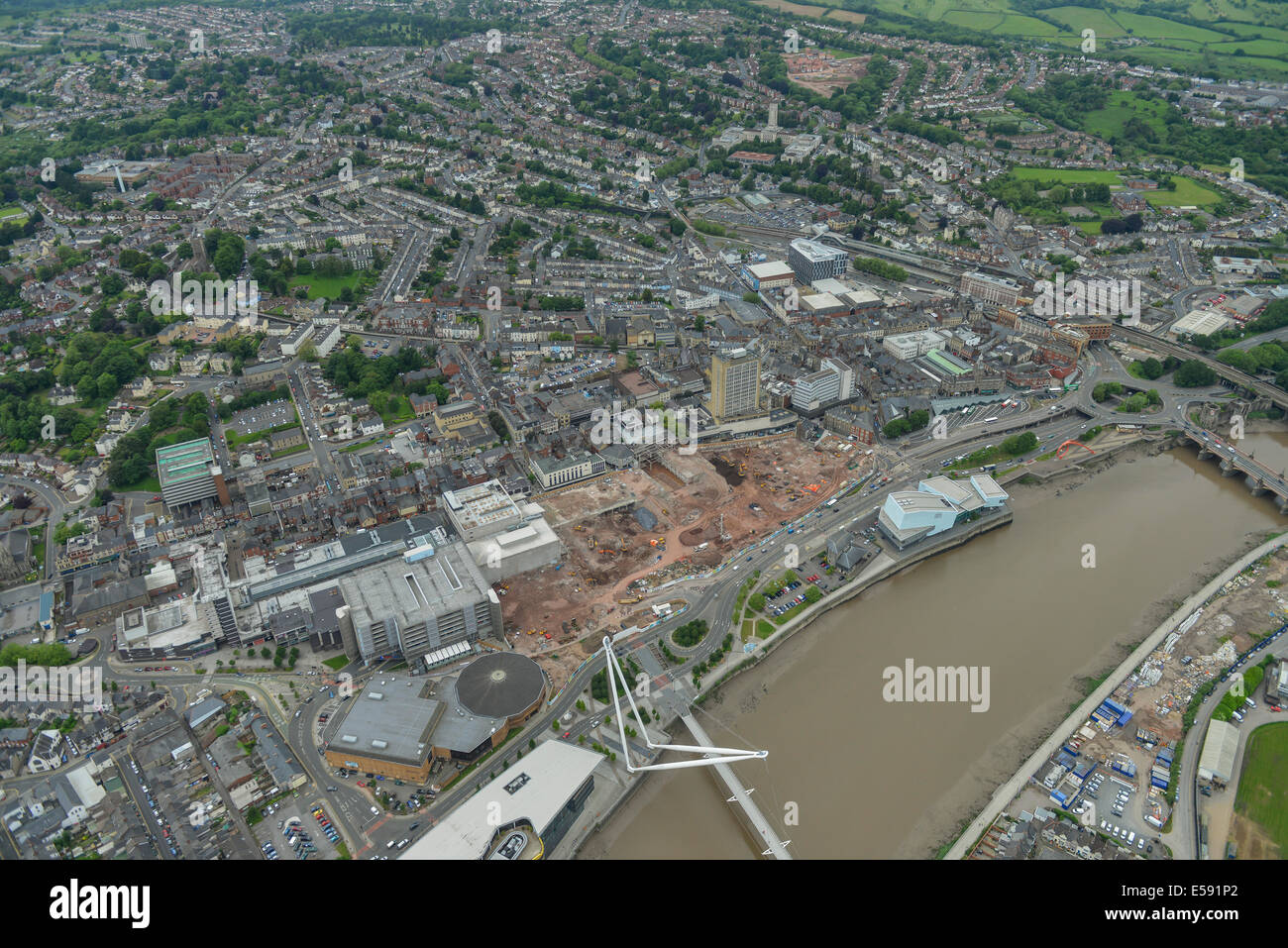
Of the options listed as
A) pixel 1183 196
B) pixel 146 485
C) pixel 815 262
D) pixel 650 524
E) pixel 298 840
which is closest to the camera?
pixel 298 840

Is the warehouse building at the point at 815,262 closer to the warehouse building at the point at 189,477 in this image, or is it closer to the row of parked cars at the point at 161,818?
the warehouse building at the point at 189,477

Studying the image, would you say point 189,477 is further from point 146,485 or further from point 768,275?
point 768,275

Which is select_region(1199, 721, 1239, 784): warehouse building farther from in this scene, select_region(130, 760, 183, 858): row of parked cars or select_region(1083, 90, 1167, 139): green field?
select_region(1083, 90, 1167, 139): green field

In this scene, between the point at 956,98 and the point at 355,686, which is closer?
the point at 355,686

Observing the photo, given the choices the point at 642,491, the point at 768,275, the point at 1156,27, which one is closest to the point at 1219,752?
the point at 642,491
